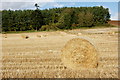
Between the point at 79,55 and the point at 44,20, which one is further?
the point at 44,20

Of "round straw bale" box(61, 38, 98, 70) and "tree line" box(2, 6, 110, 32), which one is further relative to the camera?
"tree line" box(2, 6, 110, 32)

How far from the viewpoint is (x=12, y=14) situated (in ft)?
219

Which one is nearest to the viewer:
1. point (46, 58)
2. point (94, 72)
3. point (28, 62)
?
point (94, 72)

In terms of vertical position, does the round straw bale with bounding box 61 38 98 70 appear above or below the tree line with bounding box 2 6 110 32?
below

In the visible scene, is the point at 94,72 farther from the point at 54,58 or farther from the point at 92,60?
the point at 54,58

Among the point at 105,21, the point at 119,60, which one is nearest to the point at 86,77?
the point at 119,60

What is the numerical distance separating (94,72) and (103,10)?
72.1m

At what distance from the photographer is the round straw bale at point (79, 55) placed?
8.39 metres

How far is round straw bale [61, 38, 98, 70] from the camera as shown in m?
8.39

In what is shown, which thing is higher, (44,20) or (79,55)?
(44,20)

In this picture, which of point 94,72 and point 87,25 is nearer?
point 94,72

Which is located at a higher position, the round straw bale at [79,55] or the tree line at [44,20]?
the tree line at [44,20]

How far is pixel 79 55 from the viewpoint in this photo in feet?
28.3

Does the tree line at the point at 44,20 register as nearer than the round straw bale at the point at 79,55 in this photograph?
No
